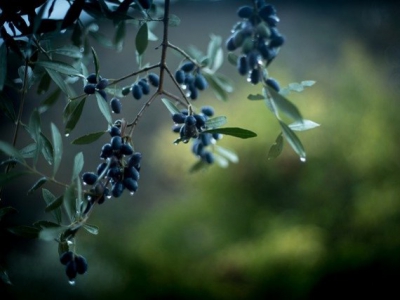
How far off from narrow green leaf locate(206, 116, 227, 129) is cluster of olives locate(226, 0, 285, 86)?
10 centimetres

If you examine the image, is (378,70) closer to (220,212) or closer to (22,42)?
(220,212)

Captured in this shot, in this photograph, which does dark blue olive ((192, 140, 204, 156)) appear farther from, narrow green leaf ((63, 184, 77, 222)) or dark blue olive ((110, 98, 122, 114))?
narrow green leaf ((63, 184, 77, 222))

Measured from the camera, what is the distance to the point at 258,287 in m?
1.67

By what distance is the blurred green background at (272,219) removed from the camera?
1702mm

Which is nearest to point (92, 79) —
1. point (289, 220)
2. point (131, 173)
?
point (131, 173)

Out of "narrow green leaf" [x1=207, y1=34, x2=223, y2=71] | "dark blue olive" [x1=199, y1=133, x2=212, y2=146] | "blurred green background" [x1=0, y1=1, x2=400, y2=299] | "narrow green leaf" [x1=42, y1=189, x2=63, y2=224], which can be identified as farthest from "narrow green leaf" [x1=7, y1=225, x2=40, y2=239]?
"blurred green background" [x1=0, y1=1, x2=400, y2=299]

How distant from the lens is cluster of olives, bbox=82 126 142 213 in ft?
1.70

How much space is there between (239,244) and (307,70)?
1.39 meters

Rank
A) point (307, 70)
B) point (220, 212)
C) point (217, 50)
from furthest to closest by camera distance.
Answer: point (307, 70)
point (220, 212)
point (217, 50)

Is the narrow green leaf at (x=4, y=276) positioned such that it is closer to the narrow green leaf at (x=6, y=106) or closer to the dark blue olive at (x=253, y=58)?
the narrow green leaf at (x=6, y=106)

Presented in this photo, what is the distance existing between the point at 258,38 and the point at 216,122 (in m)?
0.13

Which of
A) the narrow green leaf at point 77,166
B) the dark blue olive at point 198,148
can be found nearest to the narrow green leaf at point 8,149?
the narrow green leaf at point 77,166

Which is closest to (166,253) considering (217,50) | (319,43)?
(217,50)

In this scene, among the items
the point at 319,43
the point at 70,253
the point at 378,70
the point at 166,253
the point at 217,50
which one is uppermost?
the point at 319,43
